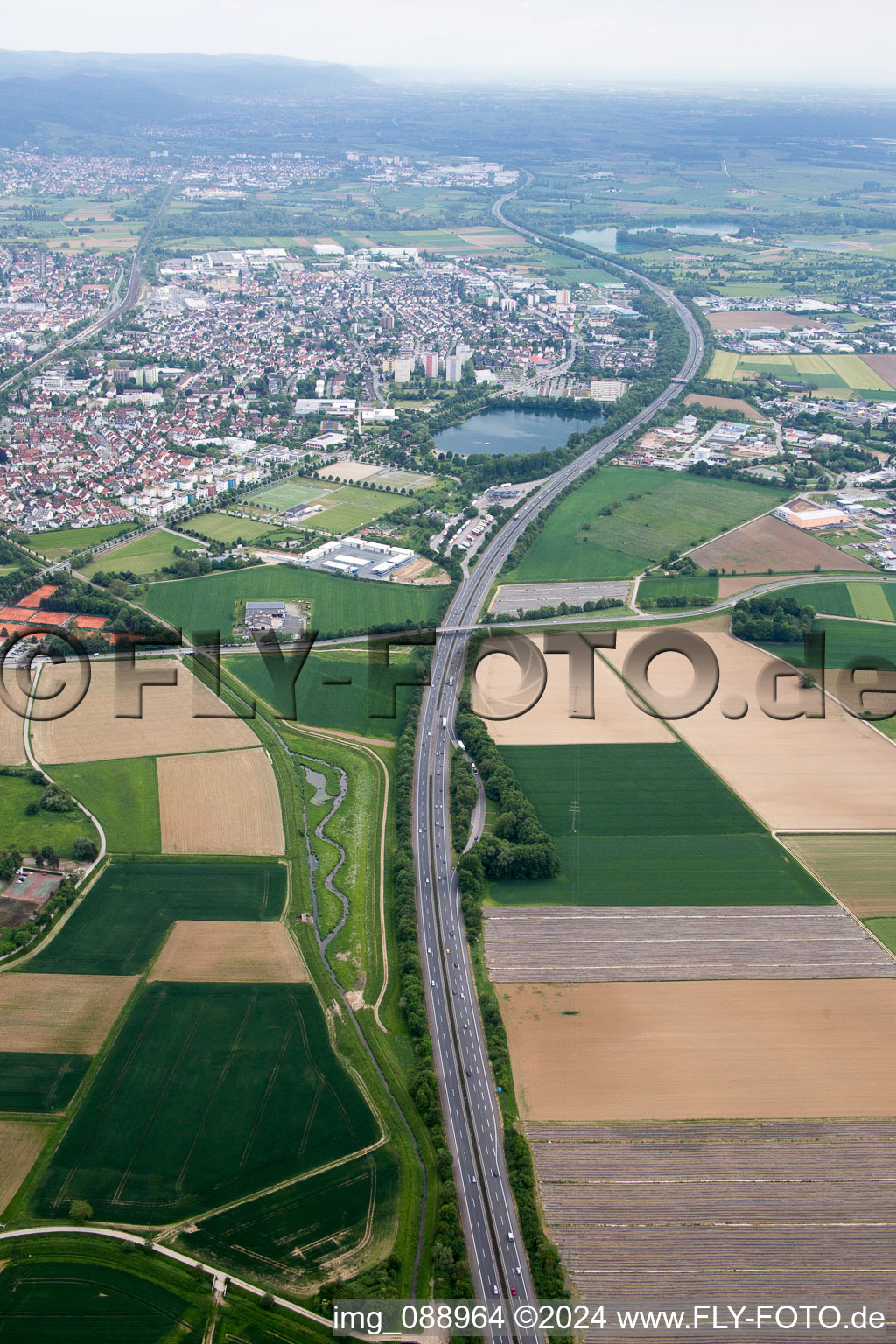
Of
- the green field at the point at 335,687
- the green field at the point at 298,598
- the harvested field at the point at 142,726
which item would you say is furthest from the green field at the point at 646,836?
the green field at the point at 298,598

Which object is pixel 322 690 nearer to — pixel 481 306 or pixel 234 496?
pixel 234 496

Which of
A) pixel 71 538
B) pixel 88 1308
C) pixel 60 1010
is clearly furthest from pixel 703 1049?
pixel 71 538

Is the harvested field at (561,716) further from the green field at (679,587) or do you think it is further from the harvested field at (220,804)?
the green field at (679,587)

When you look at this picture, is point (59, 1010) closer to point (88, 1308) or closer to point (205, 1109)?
point (205, 1109)

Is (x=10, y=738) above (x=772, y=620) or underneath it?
underneath

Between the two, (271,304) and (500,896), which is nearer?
(500,896)

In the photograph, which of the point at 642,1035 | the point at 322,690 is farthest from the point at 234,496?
the point at 642,1035
